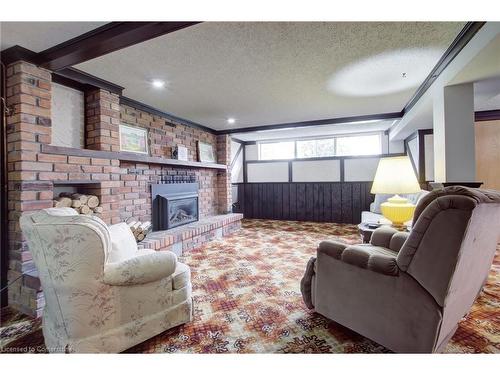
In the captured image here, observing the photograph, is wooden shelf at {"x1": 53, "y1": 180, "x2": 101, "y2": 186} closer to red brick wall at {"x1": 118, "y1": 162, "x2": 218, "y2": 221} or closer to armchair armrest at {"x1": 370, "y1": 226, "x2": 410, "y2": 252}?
red brick wall at {"x1": 118, "y1": 162, "x2": 218, "y2": 221}

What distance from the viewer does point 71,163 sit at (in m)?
2.40

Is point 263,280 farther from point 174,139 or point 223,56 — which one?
point 174,139

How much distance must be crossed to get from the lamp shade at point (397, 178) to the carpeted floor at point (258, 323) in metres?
1.04

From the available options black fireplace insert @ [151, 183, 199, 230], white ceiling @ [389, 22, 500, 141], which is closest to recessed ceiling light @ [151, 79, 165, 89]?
black fireplace insert @ [151, 183, 199, 230]

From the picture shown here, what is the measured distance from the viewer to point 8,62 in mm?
2098

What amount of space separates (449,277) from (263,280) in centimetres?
166

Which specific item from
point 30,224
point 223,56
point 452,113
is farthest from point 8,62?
point 452,113

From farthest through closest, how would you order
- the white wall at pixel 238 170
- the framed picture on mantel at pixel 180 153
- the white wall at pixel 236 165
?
the white wall at pixel 238 170 → the white wall at pixel 236 165 → the framed picture on mantel at pixel 180 153

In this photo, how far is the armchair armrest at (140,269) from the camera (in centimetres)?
140

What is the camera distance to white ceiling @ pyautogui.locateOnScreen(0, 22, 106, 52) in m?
1.75

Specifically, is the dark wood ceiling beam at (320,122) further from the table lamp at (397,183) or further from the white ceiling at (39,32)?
the white ceiling at (39,32)

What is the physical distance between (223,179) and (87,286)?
4159 millimetres

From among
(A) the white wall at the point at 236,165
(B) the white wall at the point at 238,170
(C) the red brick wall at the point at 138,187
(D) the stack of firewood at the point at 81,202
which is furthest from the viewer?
(B) the white wall at the point at 238,170

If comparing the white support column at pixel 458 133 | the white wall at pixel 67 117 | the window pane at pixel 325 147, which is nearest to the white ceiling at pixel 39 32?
the white wall at pixel 67 117
